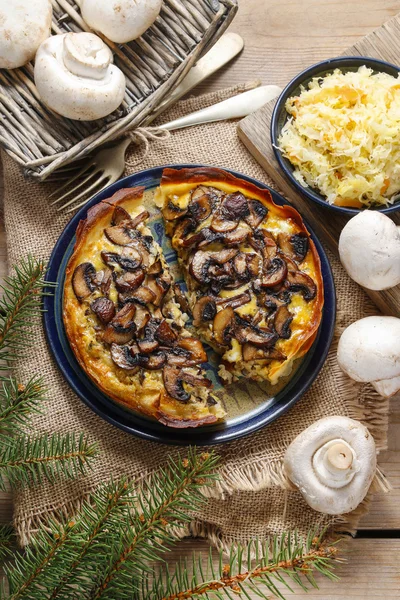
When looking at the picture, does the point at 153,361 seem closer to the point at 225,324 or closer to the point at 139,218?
the point at 225,324

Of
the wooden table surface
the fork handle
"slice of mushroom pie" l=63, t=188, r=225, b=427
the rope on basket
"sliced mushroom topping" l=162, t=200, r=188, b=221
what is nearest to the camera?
"slice of mushroom pie" l=63, t=188, r=225, b=427

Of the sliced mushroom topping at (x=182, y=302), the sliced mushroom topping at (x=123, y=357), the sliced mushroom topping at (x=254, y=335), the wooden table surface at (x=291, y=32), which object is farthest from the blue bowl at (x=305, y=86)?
the sliced mushroom topping at (x=123, y=357)

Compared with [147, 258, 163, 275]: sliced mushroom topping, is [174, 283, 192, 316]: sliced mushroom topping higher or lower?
lower

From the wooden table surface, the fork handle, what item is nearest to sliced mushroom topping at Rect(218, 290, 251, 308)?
the fork handle

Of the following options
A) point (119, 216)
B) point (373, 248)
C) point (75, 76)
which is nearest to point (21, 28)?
point (75, 76)

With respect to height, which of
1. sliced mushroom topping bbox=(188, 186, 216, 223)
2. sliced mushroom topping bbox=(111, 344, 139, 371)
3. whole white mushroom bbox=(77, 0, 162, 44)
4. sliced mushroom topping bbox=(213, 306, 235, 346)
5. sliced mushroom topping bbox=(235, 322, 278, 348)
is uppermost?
whole white mushroom bbox=(77, 0, 162, 44)

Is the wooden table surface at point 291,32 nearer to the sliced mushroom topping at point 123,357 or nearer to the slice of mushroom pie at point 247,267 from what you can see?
the slice of mushroom pie at point 247,267

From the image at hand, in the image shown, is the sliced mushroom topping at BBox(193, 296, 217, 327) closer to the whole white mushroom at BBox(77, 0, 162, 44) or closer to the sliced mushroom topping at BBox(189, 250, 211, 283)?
the sliced mushroom topping at BBox(189, 250, 211, 283)

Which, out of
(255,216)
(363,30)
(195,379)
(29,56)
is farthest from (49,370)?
(363,30)
